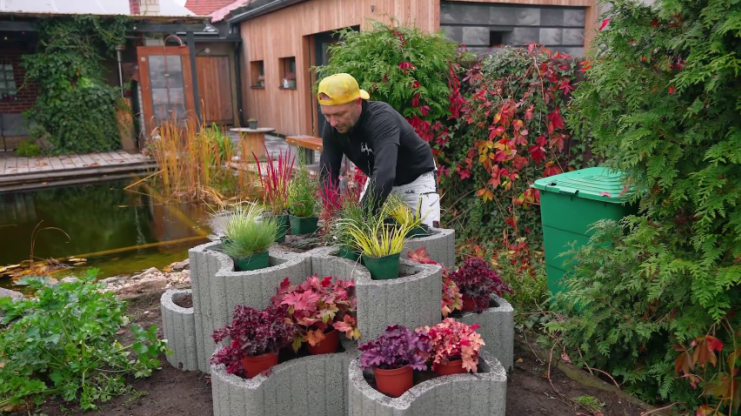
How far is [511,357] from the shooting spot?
3.30m

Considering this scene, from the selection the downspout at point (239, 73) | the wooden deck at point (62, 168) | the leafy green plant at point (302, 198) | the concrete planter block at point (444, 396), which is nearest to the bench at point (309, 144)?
the wooden deck at point (62, 168)

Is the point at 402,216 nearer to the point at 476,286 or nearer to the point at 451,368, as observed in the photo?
the point at 476,286

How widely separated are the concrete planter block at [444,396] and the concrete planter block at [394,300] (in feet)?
0.61

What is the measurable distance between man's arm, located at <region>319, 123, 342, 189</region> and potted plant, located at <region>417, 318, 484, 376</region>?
1.37 m

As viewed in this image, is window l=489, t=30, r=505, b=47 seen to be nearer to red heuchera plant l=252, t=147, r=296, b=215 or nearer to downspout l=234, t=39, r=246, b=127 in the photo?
red heuchera plant l=252, t=147, r=296, b=215

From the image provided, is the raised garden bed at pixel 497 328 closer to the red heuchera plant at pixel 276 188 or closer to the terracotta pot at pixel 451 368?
the terracotta pot at pixel 451 368

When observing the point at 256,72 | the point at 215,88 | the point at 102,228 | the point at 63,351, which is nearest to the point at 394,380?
the point at 63,351

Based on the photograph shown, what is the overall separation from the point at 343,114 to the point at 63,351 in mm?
1932

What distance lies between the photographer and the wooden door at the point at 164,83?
1252cm

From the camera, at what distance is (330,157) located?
3826mm

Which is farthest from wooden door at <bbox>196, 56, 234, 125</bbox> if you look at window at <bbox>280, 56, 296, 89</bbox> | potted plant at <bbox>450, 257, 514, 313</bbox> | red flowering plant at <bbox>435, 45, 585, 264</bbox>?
potted plant at <bbox>450, 257, 514, 313</bbox>

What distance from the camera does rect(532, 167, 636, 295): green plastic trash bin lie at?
136 inches

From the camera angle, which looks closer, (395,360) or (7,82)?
(395,360)

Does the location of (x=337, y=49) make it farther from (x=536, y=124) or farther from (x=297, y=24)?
(x=297, y=24)
